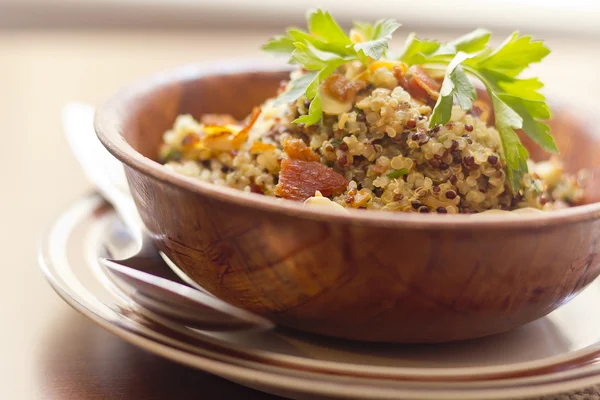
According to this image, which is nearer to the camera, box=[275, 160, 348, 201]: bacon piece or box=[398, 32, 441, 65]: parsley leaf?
box=[275, 160, 348, 201]: bacon piece

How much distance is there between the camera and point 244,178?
4.63 ft

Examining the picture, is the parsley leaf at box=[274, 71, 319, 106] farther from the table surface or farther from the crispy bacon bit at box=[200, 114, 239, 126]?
the table surface

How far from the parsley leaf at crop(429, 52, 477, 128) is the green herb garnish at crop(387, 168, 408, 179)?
0.09m

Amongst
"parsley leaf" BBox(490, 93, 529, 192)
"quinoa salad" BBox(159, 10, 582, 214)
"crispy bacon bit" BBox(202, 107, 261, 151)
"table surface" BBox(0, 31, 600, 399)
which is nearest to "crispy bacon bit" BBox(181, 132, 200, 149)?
"crispy bacon bit" BBox(202, 107, 261, 151)

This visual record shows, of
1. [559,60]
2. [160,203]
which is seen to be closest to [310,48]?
[160,203]

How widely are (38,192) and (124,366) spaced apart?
97 centimetres

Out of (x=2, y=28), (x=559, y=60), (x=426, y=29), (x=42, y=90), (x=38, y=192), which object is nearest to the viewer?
(x=38, y=192)

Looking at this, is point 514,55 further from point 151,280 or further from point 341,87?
point 151,280

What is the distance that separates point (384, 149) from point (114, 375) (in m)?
0.62

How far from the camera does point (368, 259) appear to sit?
98 centimetres

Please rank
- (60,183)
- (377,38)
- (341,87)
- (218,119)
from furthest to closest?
(60,183) < (218,119) < (377,38) < (341,87)

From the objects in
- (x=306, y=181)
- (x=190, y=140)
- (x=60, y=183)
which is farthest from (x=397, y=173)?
(x=60, y=183)

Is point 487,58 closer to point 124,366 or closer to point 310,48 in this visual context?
point 310,48

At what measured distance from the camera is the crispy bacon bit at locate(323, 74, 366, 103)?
135 cm
